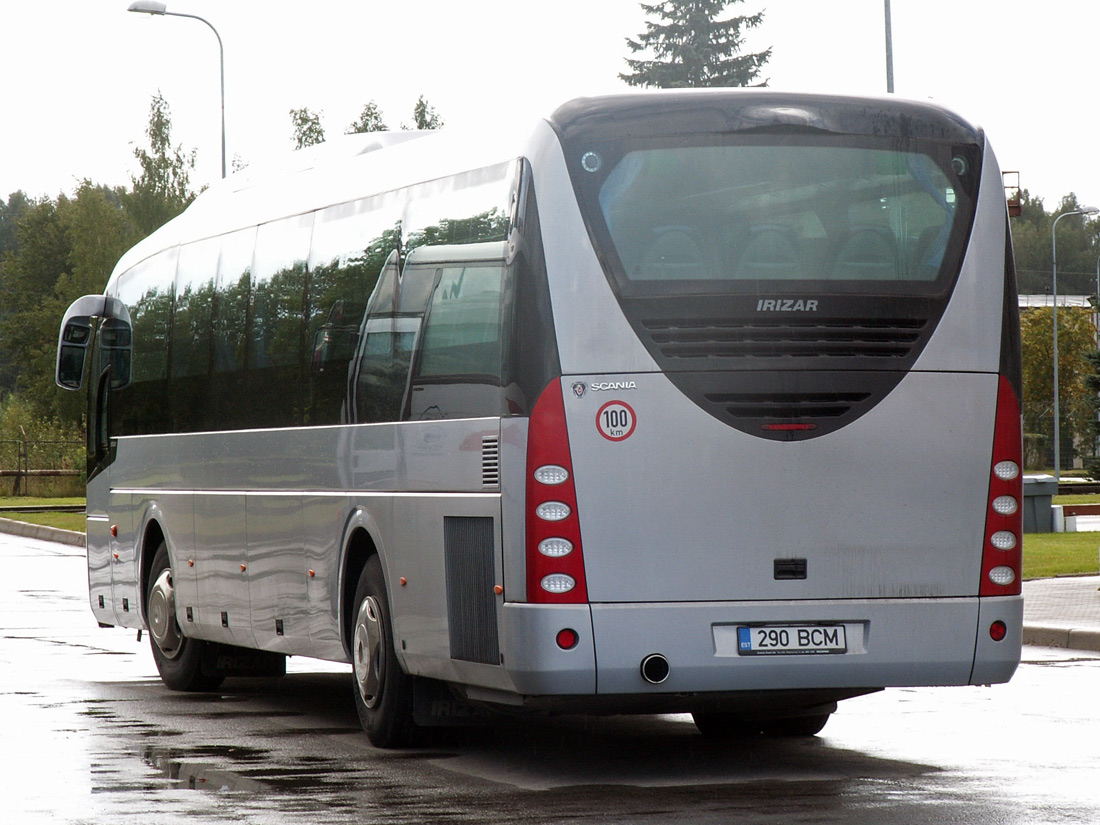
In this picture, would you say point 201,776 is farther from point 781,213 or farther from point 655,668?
point 781,213

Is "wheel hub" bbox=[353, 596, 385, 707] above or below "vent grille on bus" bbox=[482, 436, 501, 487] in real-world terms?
below

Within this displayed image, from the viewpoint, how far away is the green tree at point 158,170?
8800cm

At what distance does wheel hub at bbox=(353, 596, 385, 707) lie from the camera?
1059cm

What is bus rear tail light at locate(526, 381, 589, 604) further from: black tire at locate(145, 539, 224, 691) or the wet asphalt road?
black tire at locate(145, 539, 224, 691)

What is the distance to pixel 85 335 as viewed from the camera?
16484 millimetres

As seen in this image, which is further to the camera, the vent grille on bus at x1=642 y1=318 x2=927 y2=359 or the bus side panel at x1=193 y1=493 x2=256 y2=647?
the bus side panel at x1=193 y1=493 x2=256 y2=647

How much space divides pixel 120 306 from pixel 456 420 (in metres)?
7.18

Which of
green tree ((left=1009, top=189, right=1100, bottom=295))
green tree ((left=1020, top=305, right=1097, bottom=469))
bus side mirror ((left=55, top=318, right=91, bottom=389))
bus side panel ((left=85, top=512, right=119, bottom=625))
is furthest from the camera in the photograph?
green tree ((left=1009, top=189, right=1100, bottom=295))

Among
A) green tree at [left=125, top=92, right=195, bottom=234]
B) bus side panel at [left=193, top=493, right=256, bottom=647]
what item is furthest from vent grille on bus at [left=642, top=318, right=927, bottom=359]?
green tree at [left=125, top=92, right=195, bottom=234]

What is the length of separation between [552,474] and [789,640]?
4.25 ft

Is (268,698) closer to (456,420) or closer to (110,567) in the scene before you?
(110,567)

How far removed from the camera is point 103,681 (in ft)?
48.5

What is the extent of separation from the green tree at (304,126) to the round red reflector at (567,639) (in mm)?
78094

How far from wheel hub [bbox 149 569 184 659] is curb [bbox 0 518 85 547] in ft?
74.3
